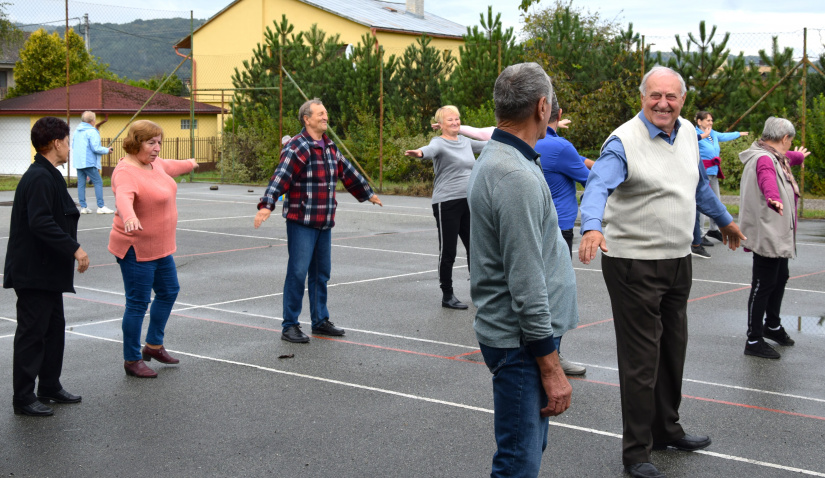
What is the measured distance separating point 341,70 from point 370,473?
22.1m

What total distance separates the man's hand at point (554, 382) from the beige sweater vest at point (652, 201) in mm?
1576

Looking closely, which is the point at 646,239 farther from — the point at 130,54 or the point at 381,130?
the point at 130,54

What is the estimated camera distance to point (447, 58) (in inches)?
989

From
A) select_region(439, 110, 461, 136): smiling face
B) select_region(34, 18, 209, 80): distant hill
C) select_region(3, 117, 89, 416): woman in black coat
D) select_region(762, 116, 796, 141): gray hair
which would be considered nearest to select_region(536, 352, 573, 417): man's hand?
select_region(3, 117, 89, 416): woman in black coat

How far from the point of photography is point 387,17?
145 ft

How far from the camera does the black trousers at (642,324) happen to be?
4.60 m

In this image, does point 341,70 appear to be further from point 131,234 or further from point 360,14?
point 131,234

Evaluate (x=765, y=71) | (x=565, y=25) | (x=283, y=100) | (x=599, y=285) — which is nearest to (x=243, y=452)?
(x=599, y=285)

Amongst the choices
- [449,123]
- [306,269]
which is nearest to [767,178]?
[449,123]

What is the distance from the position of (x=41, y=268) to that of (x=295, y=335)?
2324 mm

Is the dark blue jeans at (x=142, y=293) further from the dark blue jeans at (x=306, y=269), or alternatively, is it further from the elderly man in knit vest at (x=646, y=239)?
the elderly man in knit vest at (x=646, y=239)

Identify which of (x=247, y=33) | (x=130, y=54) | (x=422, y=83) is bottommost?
(x=422, y=83)

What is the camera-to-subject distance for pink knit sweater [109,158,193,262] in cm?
623

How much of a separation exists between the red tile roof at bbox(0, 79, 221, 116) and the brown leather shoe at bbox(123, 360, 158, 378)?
29.4 m
